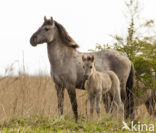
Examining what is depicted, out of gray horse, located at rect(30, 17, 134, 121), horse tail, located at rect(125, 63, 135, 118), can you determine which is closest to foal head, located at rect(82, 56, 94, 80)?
gray horse, located at rect(30, 17, 134, 121)

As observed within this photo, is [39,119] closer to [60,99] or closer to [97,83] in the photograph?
[60,99]

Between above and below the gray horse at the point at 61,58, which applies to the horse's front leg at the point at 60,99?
below

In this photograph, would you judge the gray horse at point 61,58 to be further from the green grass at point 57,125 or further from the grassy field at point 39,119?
the green grass at point 57,125

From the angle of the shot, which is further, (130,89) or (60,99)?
(130,89)

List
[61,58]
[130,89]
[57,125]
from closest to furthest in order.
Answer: [57,125] → [61,58] → [130,89]

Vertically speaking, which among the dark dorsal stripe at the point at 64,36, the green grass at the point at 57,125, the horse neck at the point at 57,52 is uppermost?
the dark dorsal stripe at the point at 64,36

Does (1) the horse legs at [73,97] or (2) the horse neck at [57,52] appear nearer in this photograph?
(1) the horse legs at [73,97]

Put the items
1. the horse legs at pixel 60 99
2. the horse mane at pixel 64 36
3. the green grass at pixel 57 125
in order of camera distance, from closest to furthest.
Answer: the green grass at pixel 57 125
the horse legs at pixel 60 99
the horse mane at pixel 64 36

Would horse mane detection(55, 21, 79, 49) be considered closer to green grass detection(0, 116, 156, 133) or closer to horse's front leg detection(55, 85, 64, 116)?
horse's front leg detection(55, 85, 64, 116)

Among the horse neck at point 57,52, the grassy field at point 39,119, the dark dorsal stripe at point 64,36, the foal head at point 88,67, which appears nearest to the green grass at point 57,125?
the grassy field at point 39,119

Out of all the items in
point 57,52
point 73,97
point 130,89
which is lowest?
point 130,89

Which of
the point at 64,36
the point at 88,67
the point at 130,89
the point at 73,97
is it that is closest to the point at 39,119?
the point at 73,97

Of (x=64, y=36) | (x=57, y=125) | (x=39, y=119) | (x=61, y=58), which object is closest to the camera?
(x=57, y=125)

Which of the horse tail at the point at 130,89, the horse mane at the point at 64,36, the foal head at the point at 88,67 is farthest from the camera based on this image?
the horse tail at the point at 130,89
